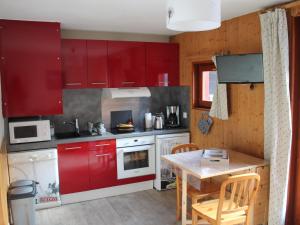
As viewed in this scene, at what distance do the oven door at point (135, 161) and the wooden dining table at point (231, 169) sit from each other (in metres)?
1.02

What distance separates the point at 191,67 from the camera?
4.16 metres

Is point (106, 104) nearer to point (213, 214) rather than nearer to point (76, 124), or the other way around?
point (76, 124)

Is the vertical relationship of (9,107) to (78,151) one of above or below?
above

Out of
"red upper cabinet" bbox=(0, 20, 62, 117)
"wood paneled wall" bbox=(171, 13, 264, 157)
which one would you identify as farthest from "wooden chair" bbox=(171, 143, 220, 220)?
"red upper cabinet" bbox=(0, 20, 62, 117)

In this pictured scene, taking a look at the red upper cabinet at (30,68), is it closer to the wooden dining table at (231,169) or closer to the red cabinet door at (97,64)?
A: the red cabinet door at (97,64)

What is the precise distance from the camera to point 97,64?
12.9 ft

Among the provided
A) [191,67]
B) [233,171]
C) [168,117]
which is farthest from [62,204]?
[191,67]

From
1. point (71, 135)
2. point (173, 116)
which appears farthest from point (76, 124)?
point (173, 116)

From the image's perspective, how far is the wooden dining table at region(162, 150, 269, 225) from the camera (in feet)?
8.79

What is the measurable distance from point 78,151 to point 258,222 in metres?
2.30

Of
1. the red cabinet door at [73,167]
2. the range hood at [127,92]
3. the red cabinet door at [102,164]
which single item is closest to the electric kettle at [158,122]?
the range hood at [127,92]

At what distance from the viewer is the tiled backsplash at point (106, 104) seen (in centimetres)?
412

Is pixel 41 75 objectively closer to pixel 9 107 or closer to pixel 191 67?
pixel 9 107

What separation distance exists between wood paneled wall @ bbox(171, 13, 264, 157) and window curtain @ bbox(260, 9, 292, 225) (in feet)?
0.67
